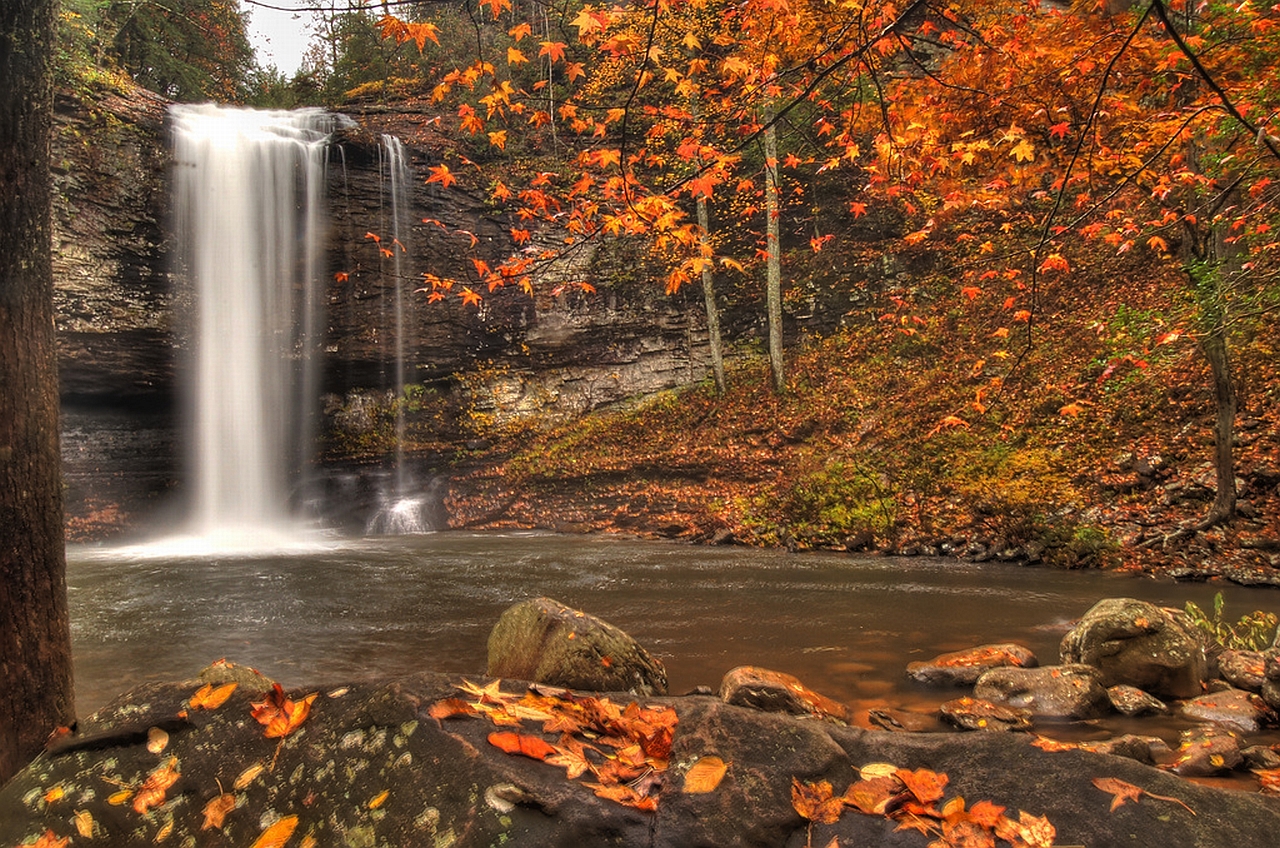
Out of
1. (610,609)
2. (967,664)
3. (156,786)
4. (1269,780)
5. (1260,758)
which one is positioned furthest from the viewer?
(610,609)

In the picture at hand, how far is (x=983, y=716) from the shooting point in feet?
12.6

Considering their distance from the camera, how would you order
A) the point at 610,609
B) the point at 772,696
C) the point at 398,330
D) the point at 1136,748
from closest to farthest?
the point at 1136,748 < the point at 772,696 < the point at 610,609 < the point at 398,330

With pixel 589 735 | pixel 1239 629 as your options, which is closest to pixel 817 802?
pixel 589 735

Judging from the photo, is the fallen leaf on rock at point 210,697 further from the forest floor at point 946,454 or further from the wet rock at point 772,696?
the forest floor at point 946,454

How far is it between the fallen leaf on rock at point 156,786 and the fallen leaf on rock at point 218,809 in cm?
15

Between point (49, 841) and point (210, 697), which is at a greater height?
point (210, 697)

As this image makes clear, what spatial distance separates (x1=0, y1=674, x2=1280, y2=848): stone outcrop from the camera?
176 cm

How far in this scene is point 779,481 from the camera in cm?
1259

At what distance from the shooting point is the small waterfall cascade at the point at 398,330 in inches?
615

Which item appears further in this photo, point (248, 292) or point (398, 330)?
point (398, 330)

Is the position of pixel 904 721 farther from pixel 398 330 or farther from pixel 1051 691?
pixel 398 330

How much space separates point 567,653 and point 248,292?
52.2 feet

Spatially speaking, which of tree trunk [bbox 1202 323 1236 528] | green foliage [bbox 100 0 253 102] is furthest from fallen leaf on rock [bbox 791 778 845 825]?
green foliage [bbox 100 0 253 102]

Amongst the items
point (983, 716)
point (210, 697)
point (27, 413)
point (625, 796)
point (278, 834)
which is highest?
point (27, 413)
